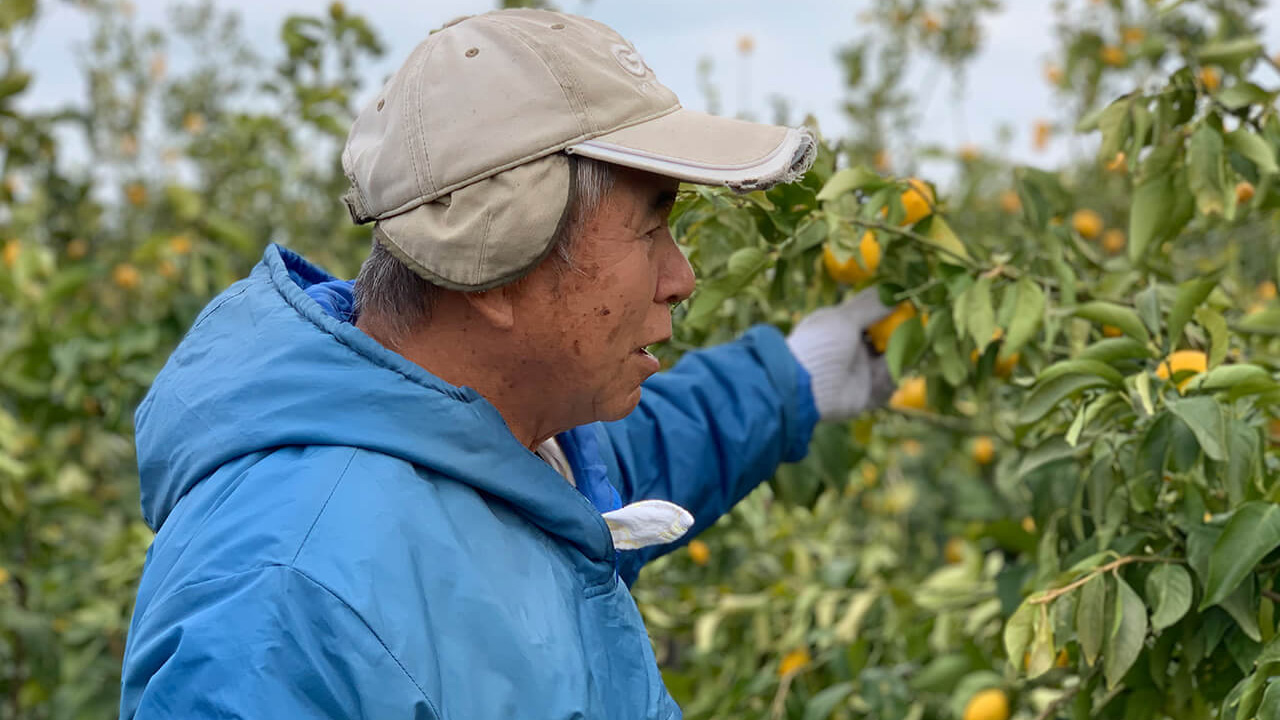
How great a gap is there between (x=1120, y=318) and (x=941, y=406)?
389 millimetres

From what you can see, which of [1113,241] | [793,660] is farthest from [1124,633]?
[1113,241]

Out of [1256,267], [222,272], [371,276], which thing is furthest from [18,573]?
[1256,267]

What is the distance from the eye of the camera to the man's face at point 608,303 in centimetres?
108

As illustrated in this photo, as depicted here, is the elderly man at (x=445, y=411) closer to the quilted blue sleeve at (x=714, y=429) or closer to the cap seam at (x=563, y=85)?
the cap seam at (x=563, y=85)

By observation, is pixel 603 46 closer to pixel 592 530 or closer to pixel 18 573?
pixel 592 530

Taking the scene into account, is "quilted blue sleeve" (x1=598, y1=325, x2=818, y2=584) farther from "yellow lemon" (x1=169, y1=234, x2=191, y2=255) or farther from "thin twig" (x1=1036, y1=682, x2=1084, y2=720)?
"yellow lemon" (x1=169, y1=234, x2=191, y2=255)

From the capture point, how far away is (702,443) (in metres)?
1.62

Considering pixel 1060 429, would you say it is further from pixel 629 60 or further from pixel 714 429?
pixel 629 60

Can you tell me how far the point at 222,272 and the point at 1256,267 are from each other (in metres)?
2.39

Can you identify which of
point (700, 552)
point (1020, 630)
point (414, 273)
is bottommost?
point (700, 552)

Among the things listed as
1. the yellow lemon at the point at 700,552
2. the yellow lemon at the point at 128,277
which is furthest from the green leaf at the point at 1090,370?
the yellow lemon at the point at 128,277

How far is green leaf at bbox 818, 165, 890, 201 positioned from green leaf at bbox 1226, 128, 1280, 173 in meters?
0.43

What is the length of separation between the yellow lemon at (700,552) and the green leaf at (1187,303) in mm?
1576

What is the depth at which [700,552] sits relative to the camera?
2.95 metres
